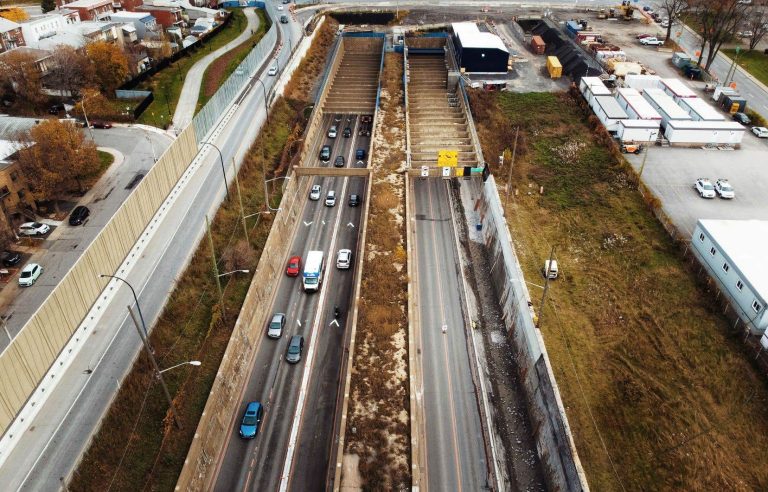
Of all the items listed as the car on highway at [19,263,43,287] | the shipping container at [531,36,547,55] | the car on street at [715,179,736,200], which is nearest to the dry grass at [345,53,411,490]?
the car on highway at [19,263,43,287]

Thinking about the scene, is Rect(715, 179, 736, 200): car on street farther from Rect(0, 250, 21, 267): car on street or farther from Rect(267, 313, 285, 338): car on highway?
Rect(0, 250, 21, 267): car on street

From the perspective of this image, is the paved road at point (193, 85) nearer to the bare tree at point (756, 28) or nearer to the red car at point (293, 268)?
the red car at point (293, 268)

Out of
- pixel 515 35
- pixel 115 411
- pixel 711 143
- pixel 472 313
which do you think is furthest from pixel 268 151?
pixel 515 35

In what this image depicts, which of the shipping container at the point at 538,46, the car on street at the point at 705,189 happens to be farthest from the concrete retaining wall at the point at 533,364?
the shipping container at the point at 538,46

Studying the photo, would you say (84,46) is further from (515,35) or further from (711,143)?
(711,143)

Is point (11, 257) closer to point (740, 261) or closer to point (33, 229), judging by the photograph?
point (33, 229)

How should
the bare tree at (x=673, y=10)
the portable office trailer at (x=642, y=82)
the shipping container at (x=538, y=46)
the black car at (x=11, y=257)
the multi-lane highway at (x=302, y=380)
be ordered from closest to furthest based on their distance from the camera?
the multi-lane highway at (x=302, y=380) → the black car at (x=11, y=257) → the portable office trailer at (x=642, y=82) → the shipping container at (x=538, y=46) → the bare tree at (x=673, y=10)
